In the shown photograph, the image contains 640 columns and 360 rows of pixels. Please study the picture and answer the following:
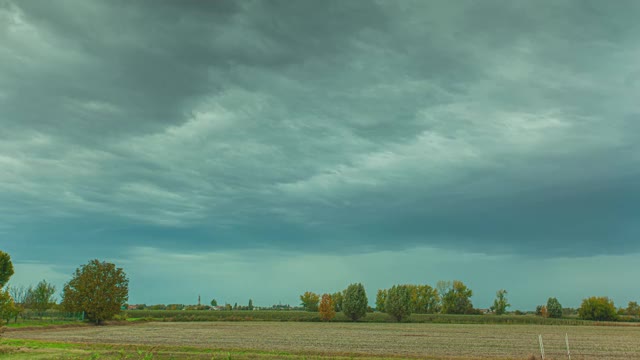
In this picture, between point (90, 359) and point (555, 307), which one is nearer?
point (90, 359)

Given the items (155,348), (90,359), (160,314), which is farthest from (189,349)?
(160,314)

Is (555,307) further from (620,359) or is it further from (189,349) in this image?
(189,349)

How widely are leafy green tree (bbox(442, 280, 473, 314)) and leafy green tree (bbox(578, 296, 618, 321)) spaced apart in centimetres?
3935

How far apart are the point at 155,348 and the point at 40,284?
9844 cm

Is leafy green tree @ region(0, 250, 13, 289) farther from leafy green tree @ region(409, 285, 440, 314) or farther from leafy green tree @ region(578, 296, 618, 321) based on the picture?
leafy green tree @ region(578, 296, 618, 321)

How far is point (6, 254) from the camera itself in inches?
3278

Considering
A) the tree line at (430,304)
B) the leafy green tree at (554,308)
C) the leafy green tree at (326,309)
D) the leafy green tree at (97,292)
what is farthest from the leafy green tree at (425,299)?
the leafy green tree at (97,292)

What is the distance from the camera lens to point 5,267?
82.6 meters

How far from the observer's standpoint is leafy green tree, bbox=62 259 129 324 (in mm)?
93250

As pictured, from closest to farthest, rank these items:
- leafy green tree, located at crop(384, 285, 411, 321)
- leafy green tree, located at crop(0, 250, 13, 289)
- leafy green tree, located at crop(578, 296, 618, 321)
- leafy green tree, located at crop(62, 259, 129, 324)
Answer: leafy green tree, located at crop(0, 250, 13, 289), leafy green tree, located at crop(62, 259, 129, 324), leafy green tree, located at crop(384, 285, 411, 321), leafy green tree, located at crop(578, 296, 618, 321)

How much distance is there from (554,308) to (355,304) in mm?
84233

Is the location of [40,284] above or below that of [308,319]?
above

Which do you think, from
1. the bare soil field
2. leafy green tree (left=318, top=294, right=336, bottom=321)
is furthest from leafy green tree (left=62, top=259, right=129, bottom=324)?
leafy green tree (left=318, top=294, right=336, bottom=321)

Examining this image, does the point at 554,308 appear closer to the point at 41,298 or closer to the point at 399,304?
the point at 399,304
